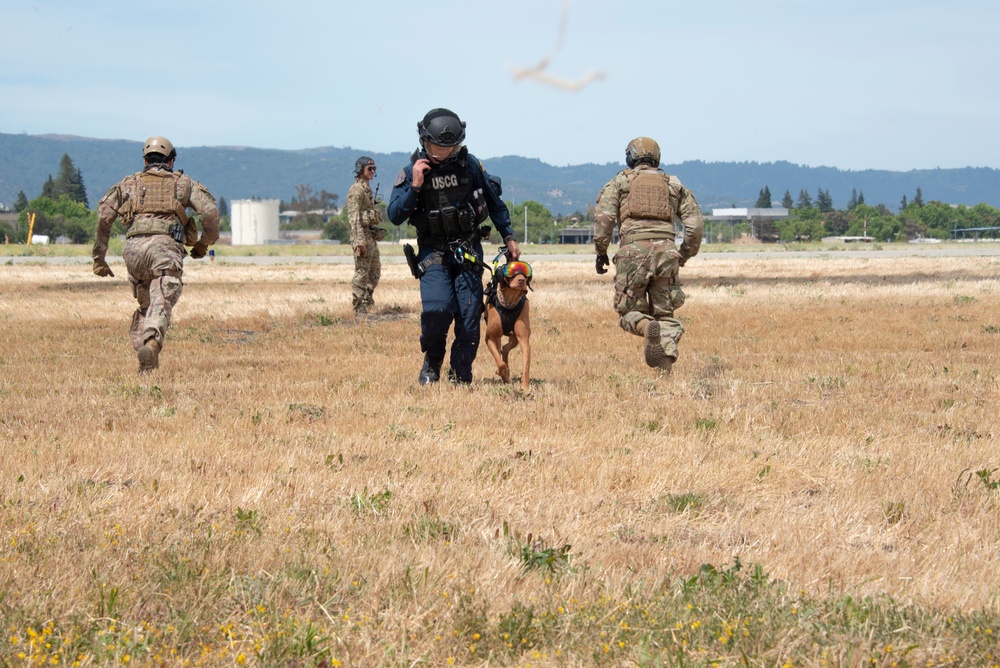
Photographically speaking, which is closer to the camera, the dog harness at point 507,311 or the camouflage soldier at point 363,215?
the dog harness at point 507,311

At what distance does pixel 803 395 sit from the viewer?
946 centimetres

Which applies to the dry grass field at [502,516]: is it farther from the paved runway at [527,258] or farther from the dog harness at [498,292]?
the paved runway at [527,258]

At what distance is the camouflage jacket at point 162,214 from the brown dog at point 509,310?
341 centimetres

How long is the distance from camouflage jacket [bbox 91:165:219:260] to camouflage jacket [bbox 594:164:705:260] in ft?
12.7

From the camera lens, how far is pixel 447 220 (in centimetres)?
933

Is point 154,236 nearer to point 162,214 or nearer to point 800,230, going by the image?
point 162,214

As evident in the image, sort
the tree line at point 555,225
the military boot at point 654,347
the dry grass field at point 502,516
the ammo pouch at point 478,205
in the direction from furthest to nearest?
the tree line at point 555,225, the military boot at point 654,347, the ammo pouch at point 478,205, the dry grass field at point 502,516

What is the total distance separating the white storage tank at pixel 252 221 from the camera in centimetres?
16000

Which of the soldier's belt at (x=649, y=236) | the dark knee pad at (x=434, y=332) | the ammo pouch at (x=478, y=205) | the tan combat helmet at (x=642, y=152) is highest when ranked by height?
the tan combat helmet at (x=642, y=152)

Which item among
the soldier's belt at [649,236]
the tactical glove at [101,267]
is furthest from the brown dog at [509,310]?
the tactical glove at [101,267]

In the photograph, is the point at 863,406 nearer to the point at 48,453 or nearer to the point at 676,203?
the point at 676,203

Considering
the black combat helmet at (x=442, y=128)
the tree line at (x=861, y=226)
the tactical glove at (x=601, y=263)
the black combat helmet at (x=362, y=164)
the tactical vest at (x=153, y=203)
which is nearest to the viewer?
the black combat helmet at (x=442, y=128)

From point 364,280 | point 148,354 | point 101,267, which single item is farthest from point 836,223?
point 148,354

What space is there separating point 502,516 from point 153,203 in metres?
7.17
